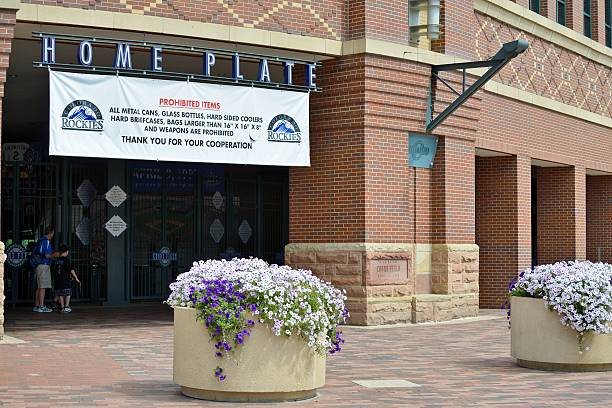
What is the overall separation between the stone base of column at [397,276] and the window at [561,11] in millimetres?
8873

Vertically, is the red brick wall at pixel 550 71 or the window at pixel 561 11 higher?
the window at pixel 561 11

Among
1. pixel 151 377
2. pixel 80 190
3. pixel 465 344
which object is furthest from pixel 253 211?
pixel 151 377

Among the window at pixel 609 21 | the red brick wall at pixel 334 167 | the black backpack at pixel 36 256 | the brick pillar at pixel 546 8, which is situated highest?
the window at pixel 609 21

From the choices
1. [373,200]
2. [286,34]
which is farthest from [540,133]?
[286,34]

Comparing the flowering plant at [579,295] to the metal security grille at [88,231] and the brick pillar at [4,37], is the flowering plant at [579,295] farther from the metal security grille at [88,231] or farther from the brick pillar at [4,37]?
the metal security grille at [88,231]

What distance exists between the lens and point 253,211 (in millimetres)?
24828

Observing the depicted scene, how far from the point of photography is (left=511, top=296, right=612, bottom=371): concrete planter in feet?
38.9

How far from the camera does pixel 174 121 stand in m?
16.3

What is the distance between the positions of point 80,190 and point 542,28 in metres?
11.4

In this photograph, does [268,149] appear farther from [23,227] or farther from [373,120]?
[23,227]

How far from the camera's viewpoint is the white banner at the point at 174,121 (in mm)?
15383

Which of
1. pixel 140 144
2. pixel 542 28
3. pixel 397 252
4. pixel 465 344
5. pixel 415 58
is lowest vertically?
pixel 465 344

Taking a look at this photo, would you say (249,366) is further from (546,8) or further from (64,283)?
(546,8)

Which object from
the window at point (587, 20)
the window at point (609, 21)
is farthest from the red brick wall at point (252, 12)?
the window at point (609, 21)
